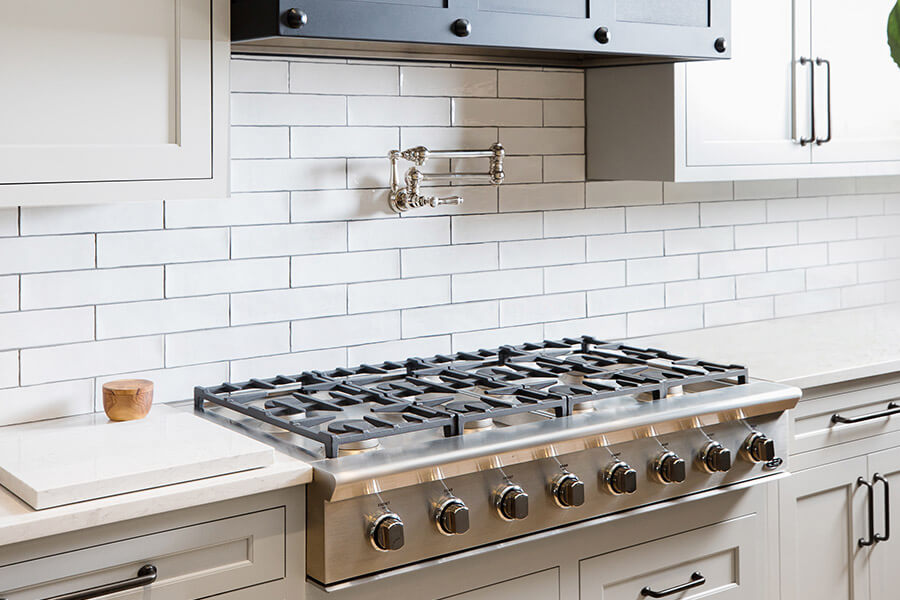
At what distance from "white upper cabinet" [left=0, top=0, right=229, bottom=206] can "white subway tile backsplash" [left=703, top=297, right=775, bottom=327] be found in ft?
6.15

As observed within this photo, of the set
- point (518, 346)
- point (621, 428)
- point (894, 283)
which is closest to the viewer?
point (621, 428)

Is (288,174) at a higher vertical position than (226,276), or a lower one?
higher

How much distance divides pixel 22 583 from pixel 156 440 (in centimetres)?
40

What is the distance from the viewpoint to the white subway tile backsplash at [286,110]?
7.99ft

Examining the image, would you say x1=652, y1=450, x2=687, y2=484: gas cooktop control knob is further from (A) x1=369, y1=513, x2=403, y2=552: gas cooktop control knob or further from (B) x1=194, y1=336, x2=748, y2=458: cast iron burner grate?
(A) x1=369, y1=513, x2=403, y2=552: gas cooktop control knob

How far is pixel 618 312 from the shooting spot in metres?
3.16

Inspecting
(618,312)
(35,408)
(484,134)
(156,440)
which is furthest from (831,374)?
(35,408)

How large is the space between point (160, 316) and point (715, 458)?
4.21ft

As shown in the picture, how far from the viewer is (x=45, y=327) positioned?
7.32ft

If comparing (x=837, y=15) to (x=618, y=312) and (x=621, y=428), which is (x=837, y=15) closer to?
(x=618, y=312)

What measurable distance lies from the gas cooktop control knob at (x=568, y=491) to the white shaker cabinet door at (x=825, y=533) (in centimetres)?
77

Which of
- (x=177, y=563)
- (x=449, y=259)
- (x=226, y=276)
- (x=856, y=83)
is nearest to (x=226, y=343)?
(x=226, y=276)

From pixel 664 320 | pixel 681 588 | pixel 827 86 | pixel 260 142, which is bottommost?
pixel 681 588

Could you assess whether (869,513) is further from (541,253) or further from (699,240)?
(541,253)
